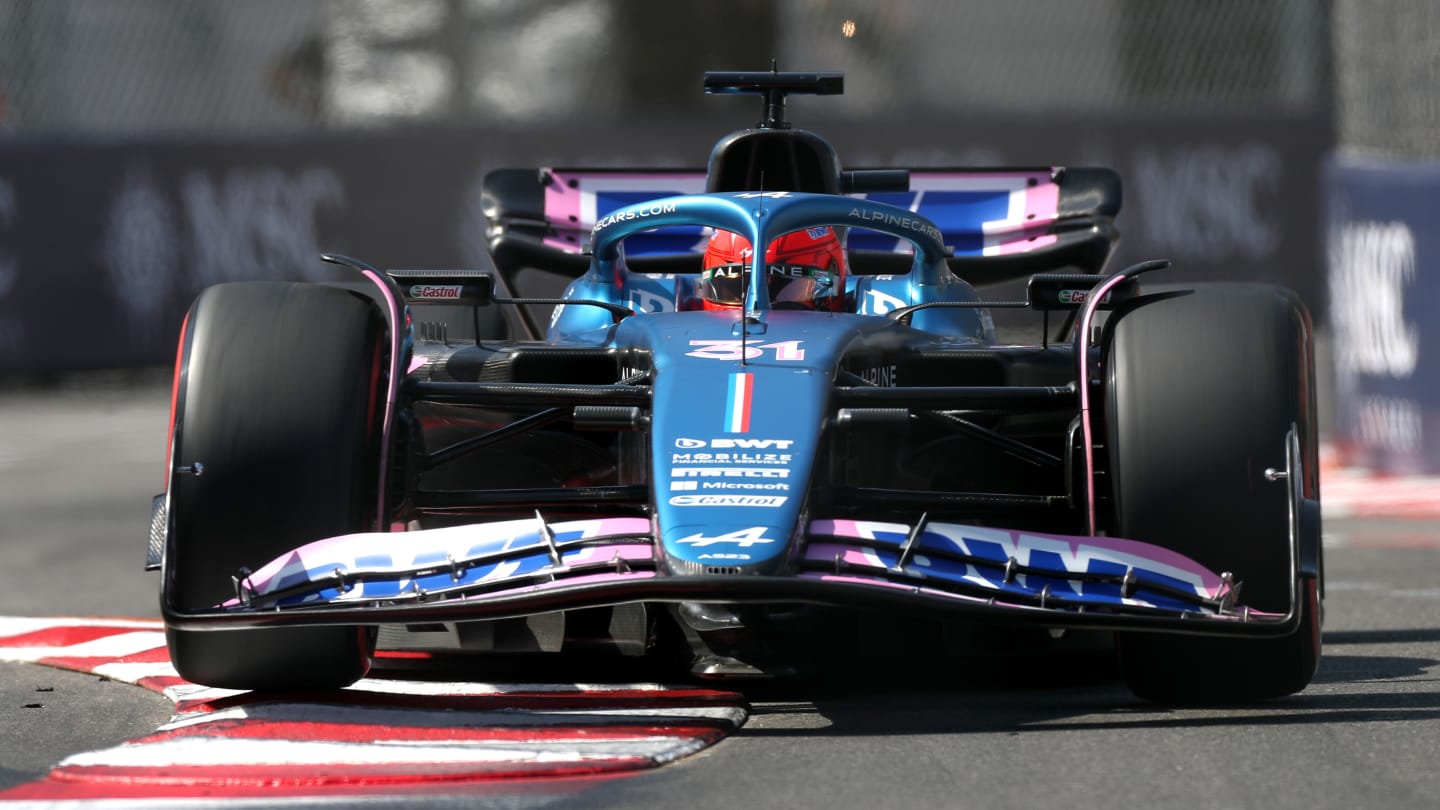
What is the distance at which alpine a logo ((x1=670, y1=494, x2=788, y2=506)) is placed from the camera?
4.91m

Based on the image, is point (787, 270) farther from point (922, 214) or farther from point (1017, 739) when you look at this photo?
point (1017, 739)

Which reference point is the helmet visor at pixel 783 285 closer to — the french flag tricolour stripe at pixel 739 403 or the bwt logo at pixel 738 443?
the french flag tricolour stripe at pixel 739 403

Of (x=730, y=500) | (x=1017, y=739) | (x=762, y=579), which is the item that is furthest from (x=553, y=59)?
(x=762, y=579)

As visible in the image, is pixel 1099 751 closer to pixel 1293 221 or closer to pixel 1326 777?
pixel 1326 777

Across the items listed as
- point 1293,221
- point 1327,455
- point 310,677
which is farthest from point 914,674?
point 1293,221

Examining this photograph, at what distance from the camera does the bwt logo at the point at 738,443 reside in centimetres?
512

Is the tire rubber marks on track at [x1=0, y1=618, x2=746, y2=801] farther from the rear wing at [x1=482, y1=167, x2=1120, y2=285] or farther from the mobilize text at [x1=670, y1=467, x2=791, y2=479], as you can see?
the rear wing at [x1=482, y1=167, x2=1120, y2=285]

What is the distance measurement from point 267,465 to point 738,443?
110 centimetres

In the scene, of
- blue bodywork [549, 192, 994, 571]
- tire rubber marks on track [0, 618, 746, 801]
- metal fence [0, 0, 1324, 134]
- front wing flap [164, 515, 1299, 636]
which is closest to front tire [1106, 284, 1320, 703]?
front wing flap [164, 515, 1299, 636]

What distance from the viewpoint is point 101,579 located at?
29.5 feet

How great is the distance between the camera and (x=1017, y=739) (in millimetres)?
4949

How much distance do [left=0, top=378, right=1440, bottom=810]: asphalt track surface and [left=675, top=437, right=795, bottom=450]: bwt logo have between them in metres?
0.64

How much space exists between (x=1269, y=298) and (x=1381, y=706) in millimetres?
1001

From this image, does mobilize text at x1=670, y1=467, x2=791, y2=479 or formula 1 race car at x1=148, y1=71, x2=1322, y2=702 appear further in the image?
mobilize text at x1=670, y1=467, x2=791, y2=479
